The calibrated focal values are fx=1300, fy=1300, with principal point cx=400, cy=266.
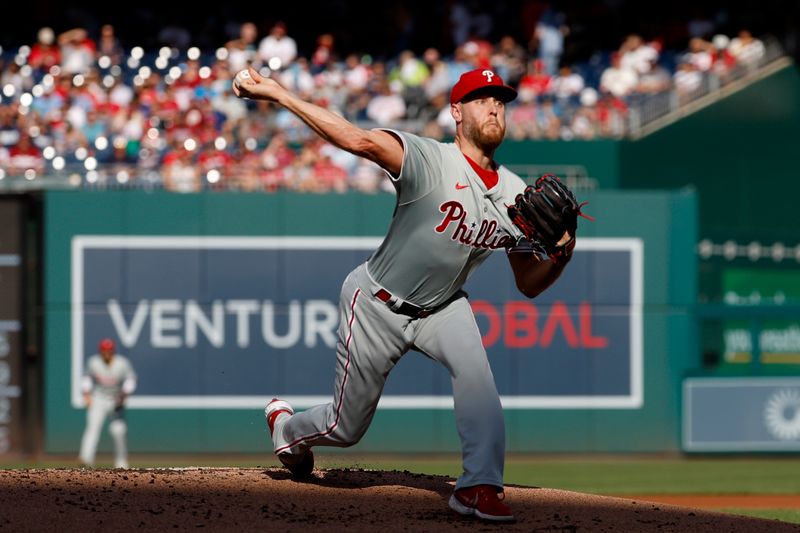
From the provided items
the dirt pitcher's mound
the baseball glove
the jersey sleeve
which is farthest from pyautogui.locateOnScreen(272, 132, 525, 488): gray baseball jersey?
the dirt pitcher's mound

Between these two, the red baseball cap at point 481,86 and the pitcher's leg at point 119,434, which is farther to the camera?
the pitcher's leg at point 119,434

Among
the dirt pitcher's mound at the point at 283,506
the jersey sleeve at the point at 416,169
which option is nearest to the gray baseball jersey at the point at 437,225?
the jersey sleeve at the point at 416,169

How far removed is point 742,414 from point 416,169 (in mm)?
11383

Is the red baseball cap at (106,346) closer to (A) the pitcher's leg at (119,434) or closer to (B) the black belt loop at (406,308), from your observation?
(A) the pitcher's leg at (119,434)

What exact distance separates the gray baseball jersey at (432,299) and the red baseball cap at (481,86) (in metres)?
0.25

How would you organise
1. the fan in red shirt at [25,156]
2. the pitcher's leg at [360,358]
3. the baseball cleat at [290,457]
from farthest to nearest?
the fan in red shirt at [25,156], the baseball cleat at [290,457], the pitcher's leg at [360,358]

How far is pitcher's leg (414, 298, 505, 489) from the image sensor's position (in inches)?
221

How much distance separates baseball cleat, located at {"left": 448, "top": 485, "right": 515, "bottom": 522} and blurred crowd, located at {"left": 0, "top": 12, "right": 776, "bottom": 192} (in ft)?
33.8

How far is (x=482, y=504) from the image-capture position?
557 centimetres

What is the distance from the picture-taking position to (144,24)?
67.1 feet

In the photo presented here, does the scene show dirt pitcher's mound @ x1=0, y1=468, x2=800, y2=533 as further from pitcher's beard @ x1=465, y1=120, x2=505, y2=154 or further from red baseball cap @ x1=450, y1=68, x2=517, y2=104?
red baseball cap @ x1=450, y1=68, x2=517, y2=104

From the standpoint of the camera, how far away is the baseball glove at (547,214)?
5672 millimetres

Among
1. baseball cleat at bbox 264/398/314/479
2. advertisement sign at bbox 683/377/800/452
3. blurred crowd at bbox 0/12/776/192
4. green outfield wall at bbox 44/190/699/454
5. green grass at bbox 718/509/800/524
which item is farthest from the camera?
advertisement sign at bbox 683/377/800/452

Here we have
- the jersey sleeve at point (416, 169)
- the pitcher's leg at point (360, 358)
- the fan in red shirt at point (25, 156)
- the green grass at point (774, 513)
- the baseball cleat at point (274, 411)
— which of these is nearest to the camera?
the jersey sleeve at point (416, 169)
